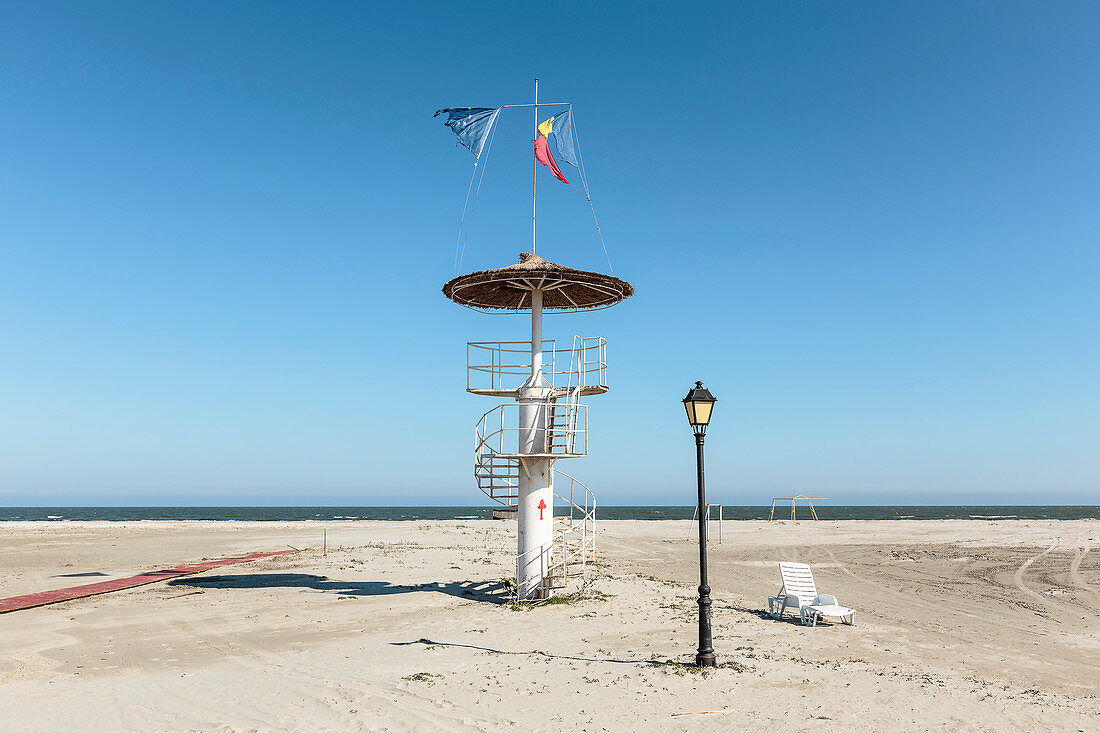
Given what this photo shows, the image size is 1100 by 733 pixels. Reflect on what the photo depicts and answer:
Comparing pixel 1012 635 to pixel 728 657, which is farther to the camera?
pixel 1012 635

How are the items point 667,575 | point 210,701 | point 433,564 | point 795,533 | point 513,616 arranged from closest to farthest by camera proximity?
point 210,701, point 513,616, point 667,575, point 433,564, point 795,533

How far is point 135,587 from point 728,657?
1726 centimetres

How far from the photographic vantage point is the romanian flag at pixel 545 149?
18.0 meters

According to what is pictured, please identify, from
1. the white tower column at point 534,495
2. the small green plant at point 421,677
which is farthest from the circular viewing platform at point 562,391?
the small green plant at point 421,677

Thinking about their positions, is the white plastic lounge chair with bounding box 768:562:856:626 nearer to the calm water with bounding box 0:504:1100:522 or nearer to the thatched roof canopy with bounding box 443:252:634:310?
the thatched roof canopy with bounding box 443:252:634:310

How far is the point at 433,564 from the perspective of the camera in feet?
82.4

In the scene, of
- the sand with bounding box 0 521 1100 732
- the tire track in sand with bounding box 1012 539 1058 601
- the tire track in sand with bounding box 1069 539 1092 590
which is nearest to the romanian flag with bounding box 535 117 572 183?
the sand with bounding box 0 521 1100 732

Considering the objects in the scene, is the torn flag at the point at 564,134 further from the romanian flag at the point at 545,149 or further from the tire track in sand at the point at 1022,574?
the tire track in sand at the point at 1022,574

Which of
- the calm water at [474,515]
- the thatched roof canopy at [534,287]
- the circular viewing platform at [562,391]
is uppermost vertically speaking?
the thatched roof canopy at [534,287]

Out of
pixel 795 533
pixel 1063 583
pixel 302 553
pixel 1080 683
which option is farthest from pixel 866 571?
pixel 302 553

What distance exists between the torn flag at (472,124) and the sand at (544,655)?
11803 millimetres

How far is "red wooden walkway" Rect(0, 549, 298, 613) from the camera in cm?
1684

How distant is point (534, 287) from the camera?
57.9ft

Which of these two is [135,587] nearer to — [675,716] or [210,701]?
[210,701]
